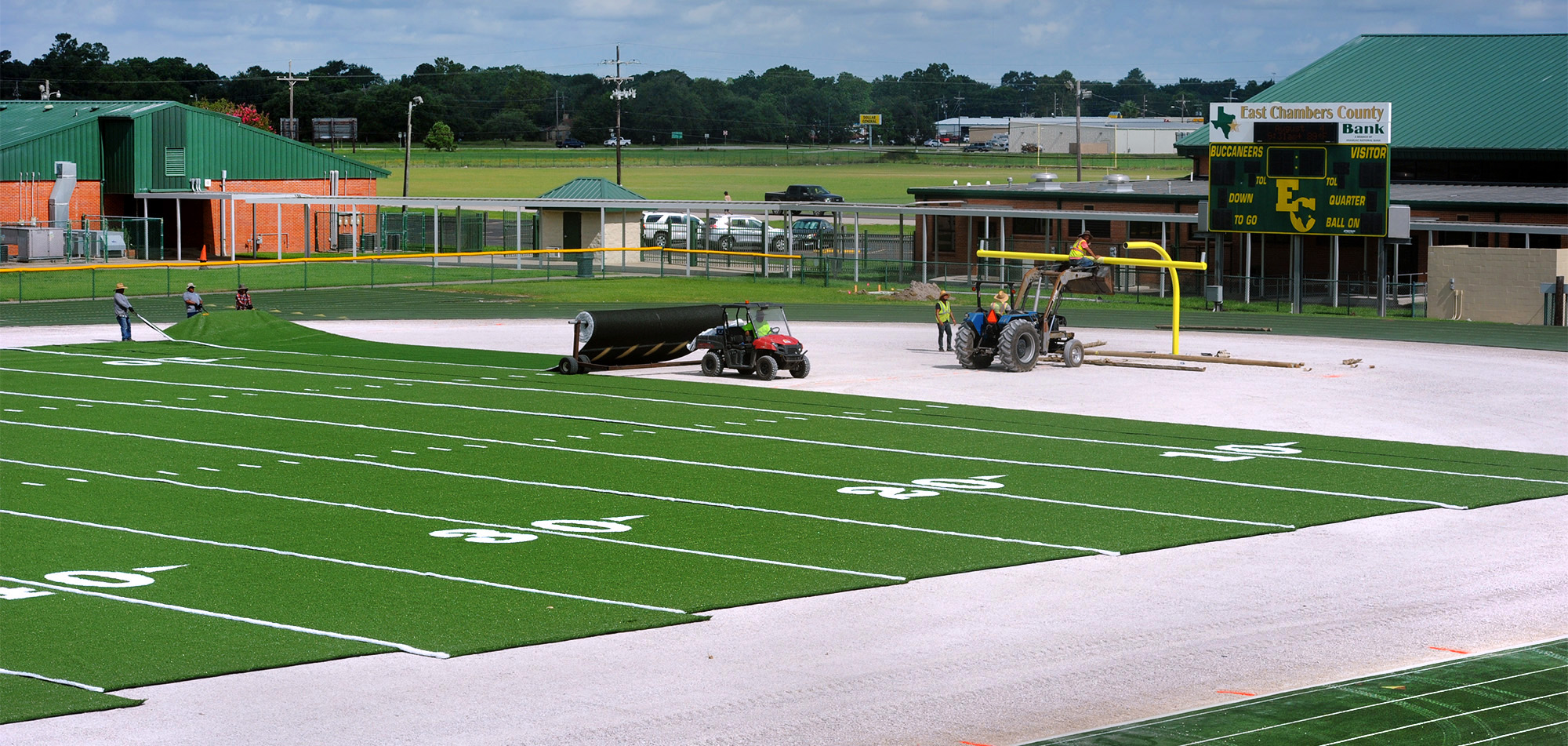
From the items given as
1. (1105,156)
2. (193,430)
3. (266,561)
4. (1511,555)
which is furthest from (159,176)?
(1105,156)

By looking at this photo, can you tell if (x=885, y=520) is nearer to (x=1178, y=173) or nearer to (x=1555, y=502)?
(x=1555, y=502)

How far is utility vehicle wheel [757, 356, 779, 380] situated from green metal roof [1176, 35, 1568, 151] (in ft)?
127

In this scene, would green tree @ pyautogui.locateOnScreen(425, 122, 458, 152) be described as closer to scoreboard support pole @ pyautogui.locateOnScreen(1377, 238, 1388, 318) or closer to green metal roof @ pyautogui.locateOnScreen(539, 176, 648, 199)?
green metal roof @ pyautogui.locateOnScreen(539, 176, 648, 199)

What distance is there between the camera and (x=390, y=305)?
46000 millimetres

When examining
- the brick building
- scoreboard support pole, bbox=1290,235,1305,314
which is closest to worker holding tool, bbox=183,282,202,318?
the brick building

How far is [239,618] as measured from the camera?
490 inches

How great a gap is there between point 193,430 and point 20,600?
9620 mm

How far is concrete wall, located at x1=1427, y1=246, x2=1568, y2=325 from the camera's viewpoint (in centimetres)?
4266

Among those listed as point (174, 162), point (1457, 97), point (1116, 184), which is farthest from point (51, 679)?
point (174, 162)

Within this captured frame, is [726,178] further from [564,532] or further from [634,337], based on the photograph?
[564,532]

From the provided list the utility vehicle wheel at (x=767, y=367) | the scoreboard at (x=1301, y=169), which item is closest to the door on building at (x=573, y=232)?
the scoreboard at (x=1301, y=169)

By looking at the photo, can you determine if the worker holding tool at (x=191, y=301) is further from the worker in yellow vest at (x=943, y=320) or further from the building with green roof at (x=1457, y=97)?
the building with green roof at (x=1457, y=97)

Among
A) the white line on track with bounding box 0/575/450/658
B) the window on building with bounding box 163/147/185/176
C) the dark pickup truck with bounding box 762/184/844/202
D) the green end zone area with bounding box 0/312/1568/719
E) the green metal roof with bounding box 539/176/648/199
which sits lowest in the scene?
the white line on track with bounding box 0/575/450/658

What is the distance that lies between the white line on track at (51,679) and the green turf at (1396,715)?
6.24m
